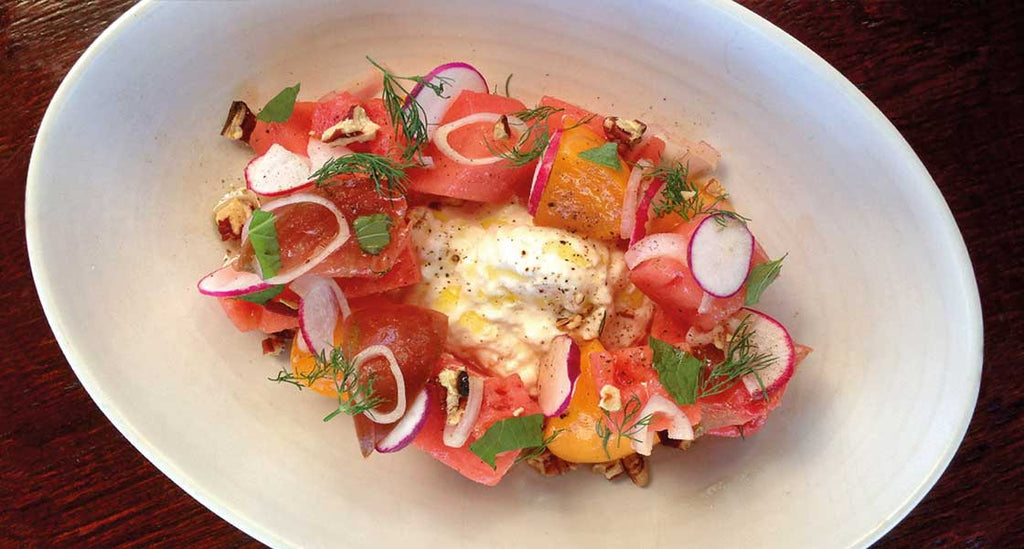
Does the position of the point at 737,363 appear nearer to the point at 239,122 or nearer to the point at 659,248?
the point at 659,248

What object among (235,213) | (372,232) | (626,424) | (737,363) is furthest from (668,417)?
(235,213)

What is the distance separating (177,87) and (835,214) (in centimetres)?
170

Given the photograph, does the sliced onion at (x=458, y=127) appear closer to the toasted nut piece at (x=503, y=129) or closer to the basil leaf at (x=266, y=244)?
the toasted nut piece at (x=503, y=129)

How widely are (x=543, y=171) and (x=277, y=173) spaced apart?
25.4 inches

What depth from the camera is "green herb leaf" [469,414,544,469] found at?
1.58m

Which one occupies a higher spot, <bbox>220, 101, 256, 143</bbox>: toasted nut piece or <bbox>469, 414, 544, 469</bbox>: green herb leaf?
<bbox>220, 101, 256, 143</bbox>: toasted nut piece

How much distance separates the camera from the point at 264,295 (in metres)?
1.58

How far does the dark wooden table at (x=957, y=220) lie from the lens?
71.4 inches

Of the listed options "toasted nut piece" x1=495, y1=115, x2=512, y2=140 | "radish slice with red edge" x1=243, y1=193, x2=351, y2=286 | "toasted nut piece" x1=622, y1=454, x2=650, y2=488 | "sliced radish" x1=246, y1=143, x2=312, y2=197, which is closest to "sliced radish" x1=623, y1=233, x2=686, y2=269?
"toasted nut piece" x1=495, y1=115, x2=512, y2=140

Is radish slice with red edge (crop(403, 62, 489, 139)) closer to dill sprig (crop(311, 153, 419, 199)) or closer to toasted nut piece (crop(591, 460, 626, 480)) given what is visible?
dill sprig (crop(311, 153, 419, 199))

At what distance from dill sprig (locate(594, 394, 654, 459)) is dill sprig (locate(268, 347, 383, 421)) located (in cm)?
52

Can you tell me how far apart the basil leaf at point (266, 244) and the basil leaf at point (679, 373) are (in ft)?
2.98

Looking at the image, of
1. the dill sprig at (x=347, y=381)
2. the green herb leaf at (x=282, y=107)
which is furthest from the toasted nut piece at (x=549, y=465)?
the green herb leaf at (x=282, y=107)

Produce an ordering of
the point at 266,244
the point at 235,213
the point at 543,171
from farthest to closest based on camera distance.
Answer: the point at 235,213 < the point at 543,171 < the point at 266,244
